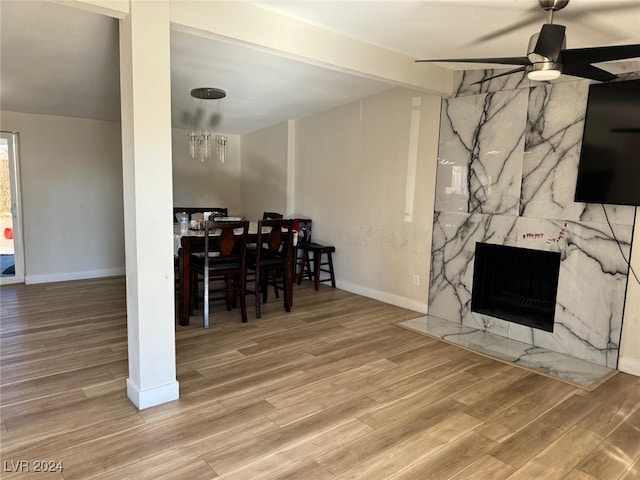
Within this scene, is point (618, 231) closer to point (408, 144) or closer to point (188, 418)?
point (408, 144)

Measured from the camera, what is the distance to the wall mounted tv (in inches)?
113

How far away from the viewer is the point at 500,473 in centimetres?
193

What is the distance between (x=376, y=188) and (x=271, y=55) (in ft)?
6.69

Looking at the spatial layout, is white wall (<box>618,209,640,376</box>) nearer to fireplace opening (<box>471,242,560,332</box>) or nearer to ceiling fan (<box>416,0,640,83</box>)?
fireplace opening (<box>471,242,560,332</box>)

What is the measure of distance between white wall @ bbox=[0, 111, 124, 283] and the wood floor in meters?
1.98

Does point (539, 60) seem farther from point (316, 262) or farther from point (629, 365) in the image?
point (316, 262)

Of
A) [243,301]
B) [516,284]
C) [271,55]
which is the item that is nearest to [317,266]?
[243,301]

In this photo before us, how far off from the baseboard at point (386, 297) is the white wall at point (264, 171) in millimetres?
1664

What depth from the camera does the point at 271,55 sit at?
3.36m

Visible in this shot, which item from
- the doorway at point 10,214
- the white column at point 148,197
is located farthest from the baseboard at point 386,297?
the doorway at point 10,214

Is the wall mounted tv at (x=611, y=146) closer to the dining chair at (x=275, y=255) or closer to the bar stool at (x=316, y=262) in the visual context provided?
the dining chair at (x=275, y=255)

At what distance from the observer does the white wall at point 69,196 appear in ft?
17.2

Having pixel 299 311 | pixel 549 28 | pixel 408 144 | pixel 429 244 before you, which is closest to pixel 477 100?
pixel 408 144

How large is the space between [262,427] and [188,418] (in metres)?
0.44
